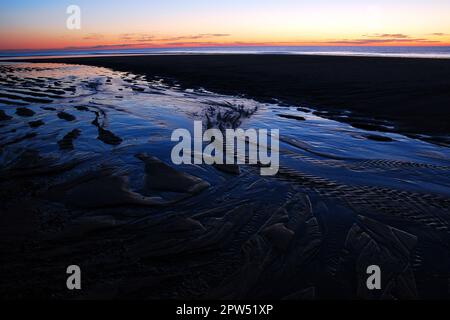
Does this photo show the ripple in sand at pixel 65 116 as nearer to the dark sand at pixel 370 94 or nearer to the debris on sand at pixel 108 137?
the debris on sand at pixel 108 137

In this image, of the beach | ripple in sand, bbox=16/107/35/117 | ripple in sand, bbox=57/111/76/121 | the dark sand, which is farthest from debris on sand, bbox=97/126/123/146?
the dark sand

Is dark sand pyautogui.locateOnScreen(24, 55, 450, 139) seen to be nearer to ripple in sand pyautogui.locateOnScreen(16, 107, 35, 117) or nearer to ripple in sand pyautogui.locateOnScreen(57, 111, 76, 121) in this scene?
ripple in sand pyautogui.locateOnScreen(57, 111, 76, 121)

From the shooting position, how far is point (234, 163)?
7.31 meters

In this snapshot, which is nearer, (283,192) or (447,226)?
(447,226)
